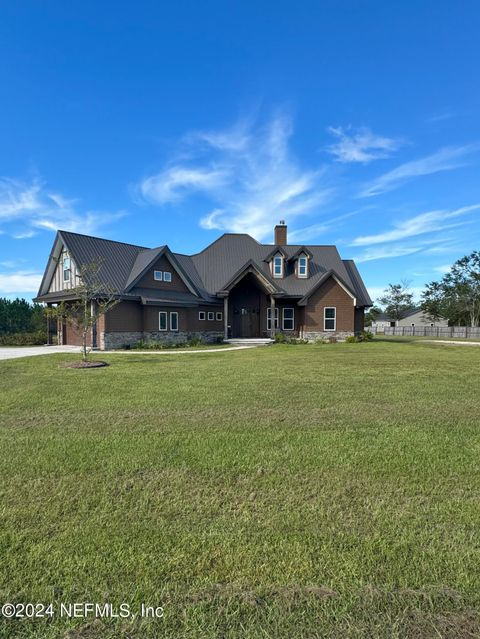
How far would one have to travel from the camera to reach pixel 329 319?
1012 inches

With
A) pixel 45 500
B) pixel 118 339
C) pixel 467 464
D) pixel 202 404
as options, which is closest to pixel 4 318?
pixel 118 339

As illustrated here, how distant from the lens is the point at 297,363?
1373 centimetres

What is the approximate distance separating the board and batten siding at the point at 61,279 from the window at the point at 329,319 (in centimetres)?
1644

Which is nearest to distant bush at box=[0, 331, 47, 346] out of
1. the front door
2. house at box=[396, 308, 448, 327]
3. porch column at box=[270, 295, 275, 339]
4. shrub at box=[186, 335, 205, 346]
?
shrub at box=[186, 335, 205, 346]

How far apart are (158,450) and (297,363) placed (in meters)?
9.56

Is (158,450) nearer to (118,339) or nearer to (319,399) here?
(319,399)

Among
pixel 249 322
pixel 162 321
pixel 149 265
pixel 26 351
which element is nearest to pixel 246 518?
pixel 26 351

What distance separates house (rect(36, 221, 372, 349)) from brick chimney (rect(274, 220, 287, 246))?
80mm

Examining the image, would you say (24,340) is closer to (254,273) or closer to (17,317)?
(17,317)

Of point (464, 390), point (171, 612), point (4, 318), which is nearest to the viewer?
point (171, 612)

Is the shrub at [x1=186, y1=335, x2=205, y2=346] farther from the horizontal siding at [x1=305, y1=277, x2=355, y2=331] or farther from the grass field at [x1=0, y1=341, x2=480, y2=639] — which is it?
the grass field at [x1=0, y1=341, x2=480, y2=639]

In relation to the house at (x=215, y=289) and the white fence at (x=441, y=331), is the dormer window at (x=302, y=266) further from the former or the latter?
the white fence at (x=441, y=331)

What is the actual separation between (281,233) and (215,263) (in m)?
6.09

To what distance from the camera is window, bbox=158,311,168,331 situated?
22.9m
